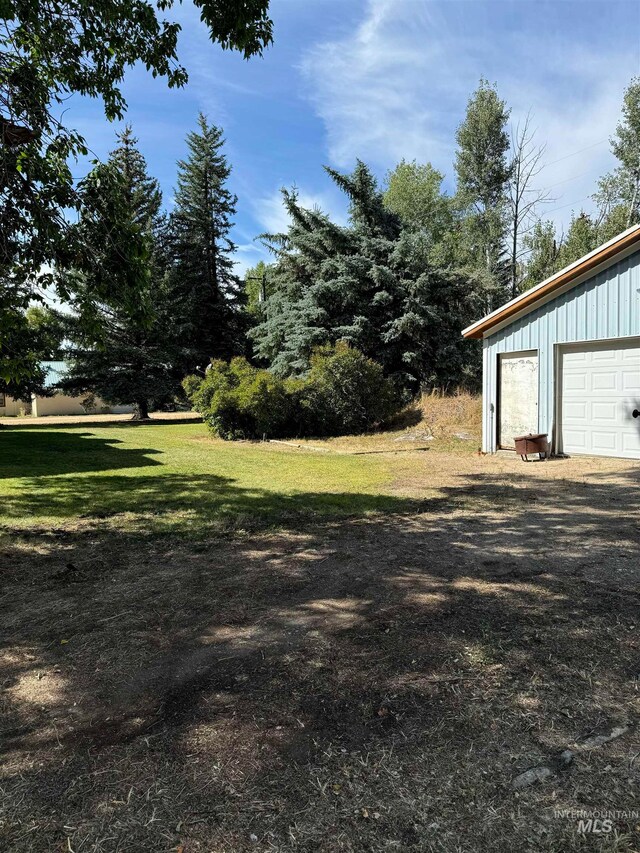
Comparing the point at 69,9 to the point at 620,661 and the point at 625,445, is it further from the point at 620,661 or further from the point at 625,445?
the point at 625,445

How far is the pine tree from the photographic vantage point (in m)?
31.5

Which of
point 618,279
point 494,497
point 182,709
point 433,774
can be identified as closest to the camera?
point 433,774

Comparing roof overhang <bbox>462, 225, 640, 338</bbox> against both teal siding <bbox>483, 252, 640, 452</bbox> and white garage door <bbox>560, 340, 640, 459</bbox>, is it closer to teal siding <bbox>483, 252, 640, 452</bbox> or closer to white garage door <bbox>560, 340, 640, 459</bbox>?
teal siding <bbox>483, 252, 640, 452</bbox>

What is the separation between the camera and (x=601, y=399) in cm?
1005

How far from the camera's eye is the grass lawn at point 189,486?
20.3 feet

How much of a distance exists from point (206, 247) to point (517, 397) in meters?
25.8

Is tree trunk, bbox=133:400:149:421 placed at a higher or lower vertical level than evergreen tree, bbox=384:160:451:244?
lower

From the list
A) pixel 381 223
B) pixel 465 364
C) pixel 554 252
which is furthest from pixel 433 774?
A: pixel 554 252

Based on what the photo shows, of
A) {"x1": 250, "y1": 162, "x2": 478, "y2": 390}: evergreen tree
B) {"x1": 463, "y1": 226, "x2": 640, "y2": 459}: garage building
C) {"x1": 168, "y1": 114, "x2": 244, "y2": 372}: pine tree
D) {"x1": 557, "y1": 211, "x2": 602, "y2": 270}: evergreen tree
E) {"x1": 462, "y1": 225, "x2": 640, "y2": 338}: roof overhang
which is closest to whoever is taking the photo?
{"x1": 462, "y1": 225, "x2": 640, "y2": 338}: roof overhang

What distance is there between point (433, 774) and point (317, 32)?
30.4 ft

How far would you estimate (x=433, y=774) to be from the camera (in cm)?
187

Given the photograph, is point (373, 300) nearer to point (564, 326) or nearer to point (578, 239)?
point (564, 326)

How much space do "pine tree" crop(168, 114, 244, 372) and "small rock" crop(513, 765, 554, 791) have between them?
30.2m

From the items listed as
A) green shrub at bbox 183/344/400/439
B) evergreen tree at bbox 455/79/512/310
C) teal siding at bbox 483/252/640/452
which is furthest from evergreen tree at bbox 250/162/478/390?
teal siding at bbox 483/252/640/452
